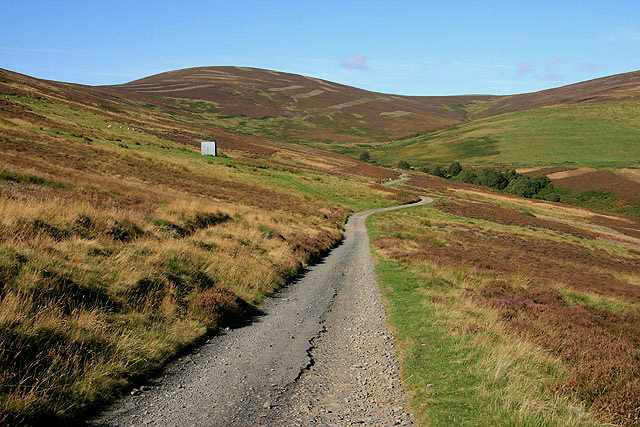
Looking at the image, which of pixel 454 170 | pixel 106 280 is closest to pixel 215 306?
pixel 106 280

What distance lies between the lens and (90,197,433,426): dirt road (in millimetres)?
6223

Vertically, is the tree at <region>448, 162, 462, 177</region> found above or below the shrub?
below

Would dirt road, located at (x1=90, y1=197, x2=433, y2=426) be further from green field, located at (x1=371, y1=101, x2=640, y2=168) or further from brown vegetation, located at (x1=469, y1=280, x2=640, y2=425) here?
green field, located at (x1=371, y1=101, x2=640, y2=168)

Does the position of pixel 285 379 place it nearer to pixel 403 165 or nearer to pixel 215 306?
pixel 215 306

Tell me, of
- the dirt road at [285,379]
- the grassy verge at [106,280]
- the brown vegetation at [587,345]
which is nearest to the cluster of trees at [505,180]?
the grassy verge at [106,280]

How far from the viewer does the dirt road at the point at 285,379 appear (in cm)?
622

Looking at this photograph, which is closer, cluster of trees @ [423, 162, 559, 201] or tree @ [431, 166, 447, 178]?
cluster of trees @ [423, 162, 559, 201]

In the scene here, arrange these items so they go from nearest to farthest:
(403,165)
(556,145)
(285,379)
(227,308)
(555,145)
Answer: (285,379) < (227,308) < (403,165) < (556,145) < (555,145)

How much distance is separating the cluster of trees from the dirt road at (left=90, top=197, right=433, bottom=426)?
410 feet

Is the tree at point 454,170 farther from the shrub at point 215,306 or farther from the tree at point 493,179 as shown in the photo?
the shrub at point 215,306

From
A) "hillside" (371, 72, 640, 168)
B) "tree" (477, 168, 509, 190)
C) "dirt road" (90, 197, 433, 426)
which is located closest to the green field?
"hillside" (371, 72, 640, 168)

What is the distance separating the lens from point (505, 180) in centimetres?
13250

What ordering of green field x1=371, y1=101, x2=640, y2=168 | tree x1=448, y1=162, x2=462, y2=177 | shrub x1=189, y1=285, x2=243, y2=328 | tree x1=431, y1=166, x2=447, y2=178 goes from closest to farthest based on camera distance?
shrub x1=189, y1=285, x2=243, y2=328
green field x1=371, y1=101, x2=640, y2=168
tree x1=431, y1=166, x2=447, y2=178
tree x1=448, y1=162, x2=462, y2=177

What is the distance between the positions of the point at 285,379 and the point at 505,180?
141728 millimetres
